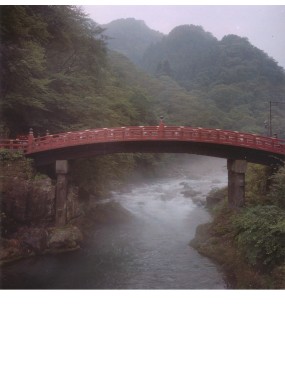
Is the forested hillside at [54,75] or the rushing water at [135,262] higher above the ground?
the forested hillside at [54,75]

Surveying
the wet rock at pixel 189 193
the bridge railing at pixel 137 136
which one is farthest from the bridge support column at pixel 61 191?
the wet rock at pixel 189 193

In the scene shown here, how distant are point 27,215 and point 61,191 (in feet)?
8.97

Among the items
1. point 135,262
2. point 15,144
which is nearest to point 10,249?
point 15,144

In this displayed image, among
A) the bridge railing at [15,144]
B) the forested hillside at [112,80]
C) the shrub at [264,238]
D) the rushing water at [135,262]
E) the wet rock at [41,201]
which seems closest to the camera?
the shrub at [264,238]

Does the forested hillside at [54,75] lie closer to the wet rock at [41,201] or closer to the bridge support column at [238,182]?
the wet rock at [41,201]

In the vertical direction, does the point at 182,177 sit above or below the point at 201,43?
below

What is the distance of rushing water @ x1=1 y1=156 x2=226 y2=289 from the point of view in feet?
42.8

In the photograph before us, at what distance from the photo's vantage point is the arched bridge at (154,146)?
58.6ft

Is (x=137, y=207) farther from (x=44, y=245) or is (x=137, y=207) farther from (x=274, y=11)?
(x=274, y=11)

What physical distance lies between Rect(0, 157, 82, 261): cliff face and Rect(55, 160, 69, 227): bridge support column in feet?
1.00

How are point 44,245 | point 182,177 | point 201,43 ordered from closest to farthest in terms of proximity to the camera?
point 44,245 → point 201,43 → point 182,177

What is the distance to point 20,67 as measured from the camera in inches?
699
